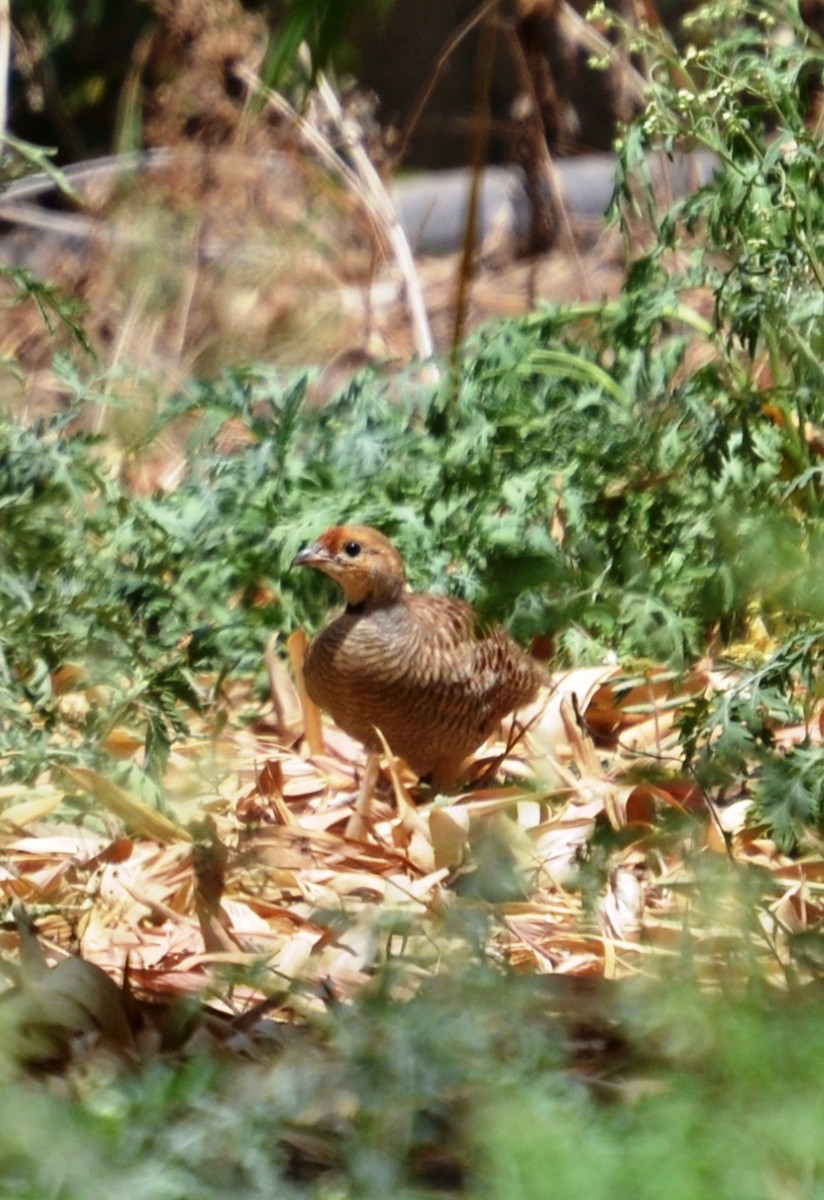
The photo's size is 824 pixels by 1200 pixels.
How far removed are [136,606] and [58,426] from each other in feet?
1.75

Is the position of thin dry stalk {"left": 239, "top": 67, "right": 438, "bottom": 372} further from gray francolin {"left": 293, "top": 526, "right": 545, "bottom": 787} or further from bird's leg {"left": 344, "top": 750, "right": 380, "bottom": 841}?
bird's leg {"left": 344, "top": 750, "right": 380, "bottom": 841}

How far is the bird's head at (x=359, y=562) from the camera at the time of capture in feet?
16.7

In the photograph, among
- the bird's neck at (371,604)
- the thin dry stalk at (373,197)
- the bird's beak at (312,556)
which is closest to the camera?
the bird's beak at (312,556)

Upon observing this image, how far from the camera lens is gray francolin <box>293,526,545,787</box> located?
5070mm

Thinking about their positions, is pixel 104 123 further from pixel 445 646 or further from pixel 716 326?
pixel 716 326

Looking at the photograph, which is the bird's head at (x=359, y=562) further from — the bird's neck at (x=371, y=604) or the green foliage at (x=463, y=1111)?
the green foliage at (x=463, y=1111)

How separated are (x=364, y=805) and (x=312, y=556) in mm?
744

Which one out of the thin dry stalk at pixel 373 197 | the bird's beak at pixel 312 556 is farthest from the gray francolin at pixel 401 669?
the thin dry stalk at pixel 373 197

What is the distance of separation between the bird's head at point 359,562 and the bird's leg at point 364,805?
0.47 meters

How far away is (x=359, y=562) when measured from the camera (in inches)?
203

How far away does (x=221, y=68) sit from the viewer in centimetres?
789

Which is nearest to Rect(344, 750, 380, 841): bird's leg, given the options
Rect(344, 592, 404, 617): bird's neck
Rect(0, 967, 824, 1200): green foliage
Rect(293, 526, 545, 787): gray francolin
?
Rect(293, 526, 545, 787): gray francolin

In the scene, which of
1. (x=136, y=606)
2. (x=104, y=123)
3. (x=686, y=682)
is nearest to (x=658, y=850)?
(x=686, y=682)

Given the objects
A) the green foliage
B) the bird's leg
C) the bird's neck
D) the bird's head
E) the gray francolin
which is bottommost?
the bird's leg
